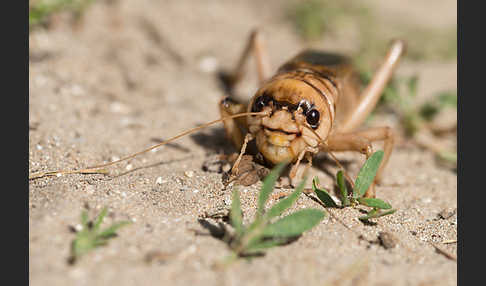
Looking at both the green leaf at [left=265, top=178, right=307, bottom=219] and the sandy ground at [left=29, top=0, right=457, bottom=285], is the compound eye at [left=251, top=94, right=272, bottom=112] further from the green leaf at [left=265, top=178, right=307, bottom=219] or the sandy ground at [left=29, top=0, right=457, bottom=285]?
the green leaf at [left=265, top=178, right=307, bottom=219]

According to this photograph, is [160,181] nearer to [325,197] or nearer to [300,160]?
[300,160]

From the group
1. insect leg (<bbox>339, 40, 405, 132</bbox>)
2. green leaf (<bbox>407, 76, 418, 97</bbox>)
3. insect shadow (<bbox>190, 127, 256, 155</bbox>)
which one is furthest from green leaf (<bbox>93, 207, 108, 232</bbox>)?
green leaf (<bbox>407, 76, 418, 97</bbox>)

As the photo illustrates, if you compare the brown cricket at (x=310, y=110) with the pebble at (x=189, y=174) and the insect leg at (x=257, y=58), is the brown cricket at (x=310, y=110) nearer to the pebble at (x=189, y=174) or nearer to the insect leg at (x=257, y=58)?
the pebble at (x=189, y=174)

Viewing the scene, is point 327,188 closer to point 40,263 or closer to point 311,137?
point 311,137

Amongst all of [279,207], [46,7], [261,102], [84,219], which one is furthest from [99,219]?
[46,7]

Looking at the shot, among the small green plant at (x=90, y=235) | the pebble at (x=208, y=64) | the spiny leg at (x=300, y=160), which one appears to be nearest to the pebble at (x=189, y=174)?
the spiny leg at (x=300, y=160)
